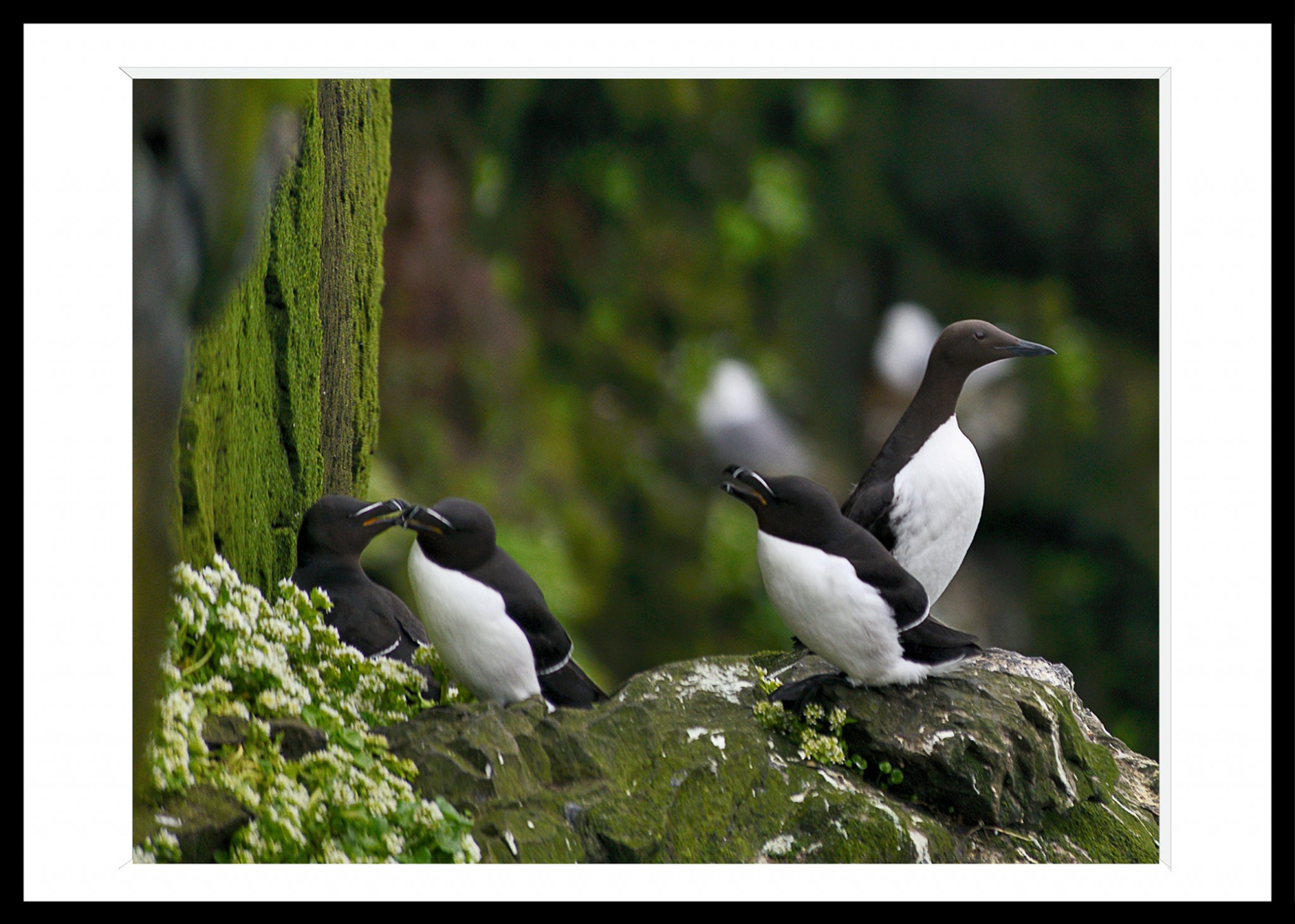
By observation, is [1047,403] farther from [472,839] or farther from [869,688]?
[472,839]

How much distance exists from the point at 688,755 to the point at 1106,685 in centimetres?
758

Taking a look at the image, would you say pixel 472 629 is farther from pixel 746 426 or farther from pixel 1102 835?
pixel 746 426

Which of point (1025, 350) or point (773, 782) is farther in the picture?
point (1025, 350)

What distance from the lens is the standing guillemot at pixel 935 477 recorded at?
4547 mm

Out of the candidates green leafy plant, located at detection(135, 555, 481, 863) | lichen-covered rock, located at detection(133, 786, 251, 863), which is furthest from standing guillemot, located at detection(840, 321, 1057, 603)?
lichen-covered rock, located at detection(133, 786, 251, 863)

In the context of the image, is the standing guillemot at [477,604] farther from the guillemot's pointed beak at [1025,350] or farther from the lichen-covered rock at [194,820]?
the guillemot's pointed beak at [1025,350]

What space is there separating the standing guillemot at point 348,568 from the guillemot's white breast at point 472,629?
1.03 ft

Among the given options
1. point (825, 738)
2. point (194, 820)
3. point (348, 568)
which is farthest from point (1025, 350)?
point (194, 820)

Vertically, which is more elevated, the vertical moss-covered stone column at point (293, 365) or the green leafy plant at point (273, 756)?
the vertical moss-covered stone column at point (293, 365)

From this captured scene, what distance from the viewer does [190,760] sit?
3.41 m

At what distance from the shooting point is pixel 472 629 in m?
3.88

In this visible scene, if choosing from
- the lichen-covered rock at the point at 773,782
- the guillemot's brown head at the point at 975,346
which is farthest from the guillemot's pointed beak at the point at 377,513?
the guillemot's brown head at the point at 975,346

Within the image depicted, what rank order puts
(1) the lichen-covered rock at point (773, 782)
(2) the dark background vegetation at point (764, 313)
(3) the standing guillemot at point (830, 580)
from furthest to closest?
(2) the dark background vegetation at point (764, 313) < (3) the standing guillemot at point (830, 580) < (1) the lichen-covered rock at point (773, 782)

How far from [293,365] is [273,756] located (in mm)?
1532
